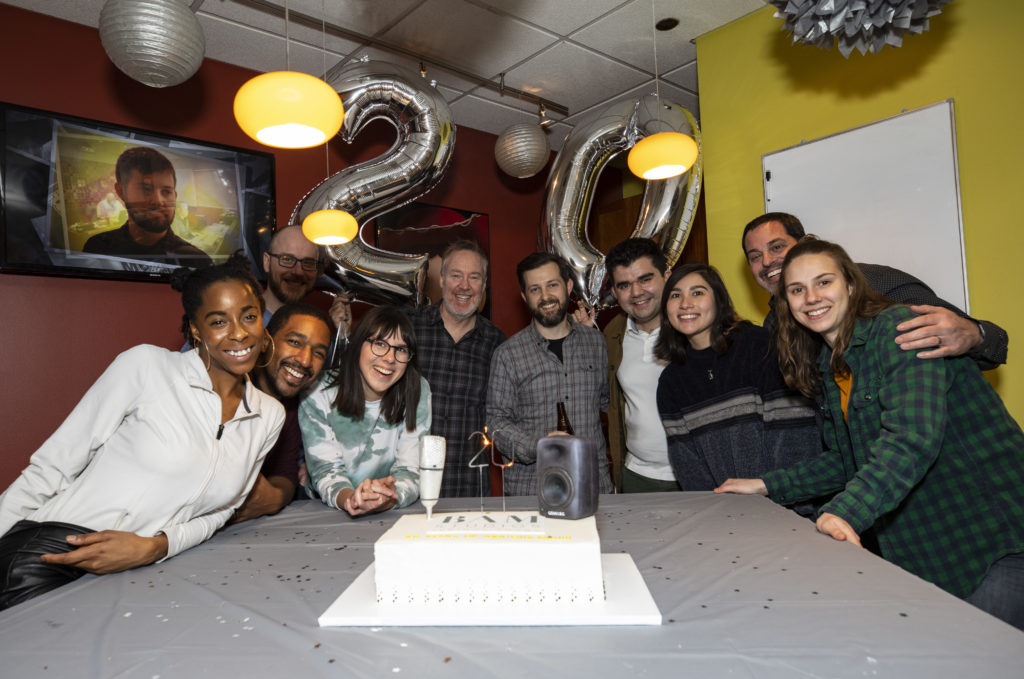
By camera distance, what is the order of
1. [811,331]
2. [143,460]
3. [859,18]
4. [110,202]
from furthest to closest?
[110,202] < [859,18] < [811,331] < [143,460]

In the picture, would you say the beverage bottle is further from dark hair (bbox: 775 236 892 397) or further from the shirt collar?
dark hair (bbox: 775 236 892 397)

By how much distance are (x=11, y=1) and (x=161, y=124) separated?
2.48 feet

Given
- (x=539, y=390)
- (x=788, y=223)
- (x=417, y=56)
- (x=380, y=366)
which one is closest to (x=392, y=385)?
(x=380, y=366)

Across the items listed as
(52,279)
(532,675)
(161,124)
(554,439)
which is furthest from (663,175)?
(52,279)

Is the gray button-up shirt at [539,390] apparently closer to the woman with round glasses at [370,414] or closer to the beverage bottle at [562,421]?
A: the beverage bottle at [562,421]

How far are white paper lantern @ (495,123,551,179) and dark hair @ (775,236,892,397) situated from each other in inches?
89.3

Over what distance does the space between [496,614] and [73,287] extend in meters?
3.04

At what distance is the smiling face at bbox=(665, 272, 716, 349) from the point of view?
2088 mm

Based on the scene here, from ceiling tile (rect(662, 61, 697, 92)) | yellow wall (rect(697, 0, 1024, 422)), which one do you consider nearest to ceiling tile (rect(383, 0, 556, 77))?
ceiling tile (rect(662, 61, 697, 92))

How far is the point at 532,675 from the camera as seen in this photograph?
0.79 metres

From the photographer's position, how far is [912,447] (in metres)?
1.31

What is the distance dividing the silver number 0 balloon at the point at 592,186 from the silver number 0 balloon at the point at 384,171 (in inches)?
25.6

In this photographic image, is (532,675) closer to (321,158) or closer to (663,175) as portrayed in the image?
(663,175)

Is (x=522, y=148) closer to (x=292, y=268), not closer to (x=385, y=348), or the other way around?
(x=292, y=268)
